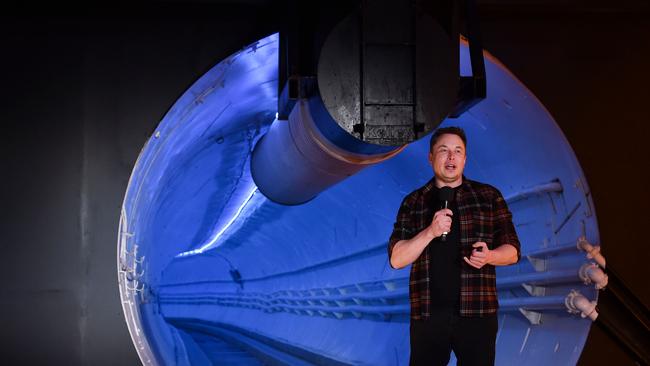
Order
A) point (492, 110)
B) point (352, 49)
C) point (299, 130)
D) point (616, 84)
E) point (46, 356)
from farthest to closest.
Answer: point (616, 84) → point (492, 110) → point (46, 356) → point (299, 130) → point (352, 49)

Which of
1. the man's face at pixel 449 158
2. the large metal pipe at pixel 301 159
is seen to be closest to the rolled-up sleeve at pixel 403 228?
the man's face at pixel 449 158

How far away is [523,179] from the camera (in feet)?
13.4

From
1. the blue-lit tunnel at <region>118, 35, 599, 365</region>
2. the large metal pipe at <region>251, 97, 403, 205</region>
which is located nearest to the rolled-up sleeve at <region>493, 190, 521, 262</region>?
the blue-lit tunnel at <region>118, 35, 599, 365</region>

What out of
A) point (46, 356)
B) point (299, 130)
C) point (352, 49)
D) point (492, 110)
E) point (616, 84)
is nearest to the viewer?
point (352, 49)

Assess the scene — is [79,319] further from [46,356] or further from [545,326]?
[545,326]

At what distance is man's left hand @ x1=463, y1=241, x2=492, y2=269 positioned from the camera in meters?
3.40

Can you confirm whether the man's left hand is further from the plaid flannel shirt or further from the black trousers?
the black trousers

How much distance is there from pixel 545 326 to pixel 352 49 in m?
2.10

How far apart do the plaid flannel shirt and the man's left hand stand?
0.23 ft

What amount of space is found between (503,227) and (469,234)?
0.16 metres

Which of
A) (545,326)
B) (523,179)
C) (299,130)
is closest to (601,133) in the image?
(523,179)

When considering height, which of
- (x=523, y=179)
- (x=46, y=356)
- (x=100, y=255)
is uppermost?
(x=523, y=179)

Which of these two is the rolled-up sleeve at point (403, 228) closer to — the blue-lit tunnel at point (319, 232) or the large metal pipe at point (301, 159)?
the large metal pipe at point (301, 159)

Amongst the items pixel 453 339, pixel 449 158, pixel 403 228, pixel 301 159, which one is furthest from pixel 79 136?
pixel 453 339
